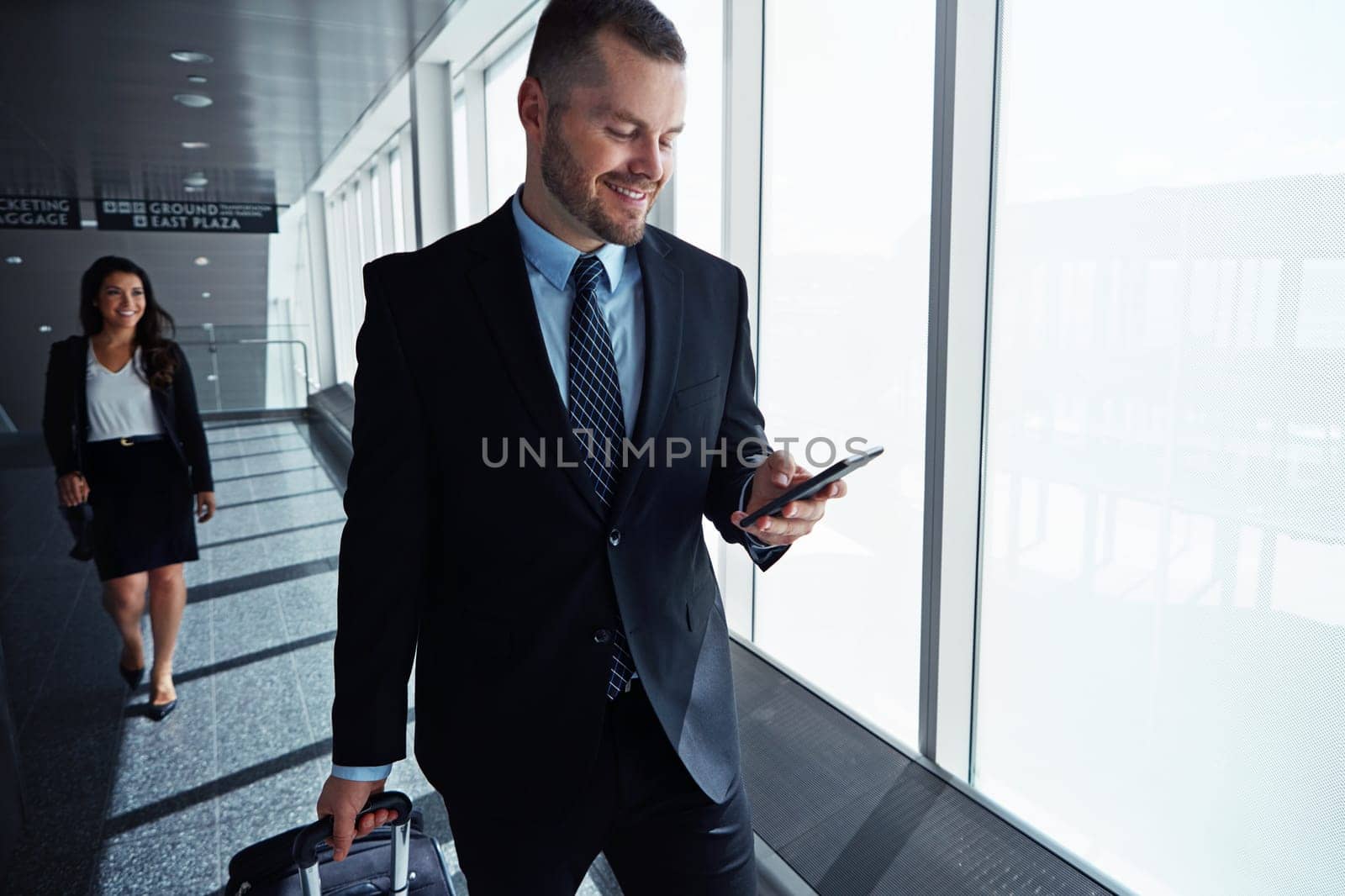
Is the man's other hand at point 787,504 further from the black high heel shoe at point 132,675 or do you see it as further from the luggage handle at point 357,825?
the black high heel shoe at point 132,675

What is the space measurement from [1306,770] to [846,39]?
92.5 inches

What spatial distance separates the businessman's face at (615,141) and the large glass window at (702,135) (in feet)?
7.48

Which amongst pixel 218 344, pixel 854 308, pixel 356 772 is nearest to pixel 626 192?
pixel 356 772

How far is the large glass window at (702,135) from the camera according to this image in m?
3.43

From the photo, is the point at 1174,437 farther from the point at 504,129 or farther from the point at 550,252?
the point at 504,129

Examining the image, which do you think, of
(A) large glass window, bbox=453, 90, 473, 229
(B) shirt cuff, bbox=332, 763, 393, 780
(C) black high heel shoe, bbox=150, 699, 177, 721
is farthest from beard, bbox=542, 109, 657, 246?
(A) large glass window, bbox=453, 90, 473, 229

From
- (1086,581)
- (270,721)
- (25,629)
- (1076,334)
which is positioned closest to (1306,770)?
(1086,581)

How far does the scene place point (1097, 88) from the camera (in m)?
1.94

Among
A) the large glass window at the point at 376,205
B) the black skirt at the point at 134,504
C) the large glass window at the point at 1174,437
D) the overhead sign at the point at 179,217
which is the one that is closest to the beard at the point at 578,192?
the large glass window at the point at 1174,437

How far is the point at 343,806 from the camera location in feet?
3.97

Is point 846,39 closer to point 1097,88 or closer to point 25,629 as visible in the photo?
point 1097,88

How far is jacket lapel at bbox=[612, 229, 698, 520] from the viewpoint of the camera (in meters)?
1.20

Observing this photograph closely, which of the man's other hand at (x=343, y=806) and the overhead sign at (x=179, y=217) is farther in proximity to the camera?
the overhead sign at (x=179, y=217)

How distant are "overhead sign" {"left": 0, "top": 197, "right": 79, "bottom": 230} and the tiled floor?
190 cm
